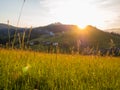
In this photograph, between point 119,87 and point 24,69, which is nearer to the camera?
point 119,87

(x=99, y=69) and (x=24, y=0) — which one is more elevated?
(x=24, y=0)

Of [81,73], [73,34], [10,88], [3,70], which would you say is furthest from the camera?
[73,34]

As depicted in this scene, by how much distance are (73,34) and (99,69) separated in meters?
144

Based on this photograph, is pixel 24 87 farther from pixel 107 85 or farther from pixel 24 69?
pixel 107 85

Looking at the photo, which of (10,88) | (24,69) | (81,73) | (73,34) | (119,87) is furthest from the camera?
(73,34)

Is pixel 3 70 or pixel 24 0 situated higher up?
pixel 24 0

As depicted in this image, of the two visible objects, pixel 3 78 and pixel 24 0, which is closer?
pixel 3 78

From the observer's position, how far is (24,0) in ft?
16.5

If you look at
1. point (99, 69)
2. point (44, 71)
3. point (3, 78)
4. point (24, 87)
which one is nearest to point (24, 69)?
point (44, 71)

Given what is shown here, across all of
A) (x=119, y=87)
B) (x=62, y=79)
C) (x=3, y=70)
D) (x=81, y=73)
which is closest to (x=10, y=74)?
(x=3, y=70)

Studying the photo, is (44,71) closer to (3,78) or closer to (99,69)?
(3,78)

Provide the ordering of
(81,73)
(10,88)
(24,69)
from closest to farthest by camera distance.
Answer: (10,88) → (24,69) → (81,73)

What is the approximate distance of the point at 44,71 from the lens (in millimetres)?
4559

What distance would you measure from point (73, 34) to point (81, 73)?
474 ft
